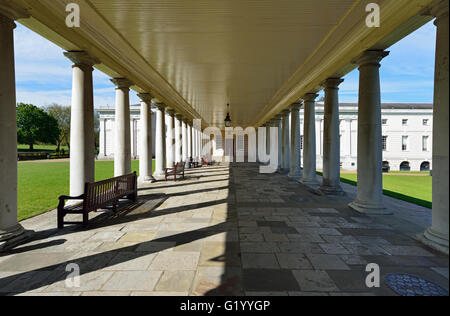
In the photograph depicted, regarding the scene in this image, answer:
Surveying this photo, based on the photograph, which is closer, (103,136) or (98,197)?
(98,197)

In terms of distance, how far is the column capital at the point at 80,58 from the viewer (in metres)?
9.31

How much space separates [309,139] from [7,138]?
15915 mm

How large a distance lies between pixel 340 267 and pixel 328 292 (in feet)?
3.56

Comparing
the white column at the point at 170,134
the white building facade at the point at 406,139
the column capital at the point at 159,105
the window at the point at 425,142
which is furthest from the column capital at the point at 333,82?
the window at the point at 425,142

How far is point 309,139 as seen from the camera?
54.7 ft

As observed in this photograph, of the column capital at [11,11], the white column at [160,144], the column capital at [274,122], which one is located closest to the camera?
the column capital at [11,11]

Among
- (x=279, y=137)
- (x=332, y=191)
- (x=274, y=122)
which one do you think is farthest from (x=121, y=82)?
(x=274, y=122)

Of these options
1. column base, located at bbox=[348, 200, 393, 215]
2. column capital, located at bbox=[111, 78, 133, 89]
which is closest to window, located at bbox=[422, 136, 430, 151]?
column base, located at bbox=[348, 200, 393, 215]

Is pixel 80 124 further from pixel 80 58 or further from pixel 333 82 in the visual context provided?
pixel 333 82

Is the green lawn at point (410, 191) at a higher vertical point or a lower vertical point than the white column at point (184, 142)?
lower

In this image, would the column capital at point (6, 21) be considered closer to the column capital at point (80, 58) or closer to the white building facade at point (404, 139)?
the column capital at point (80, 58)

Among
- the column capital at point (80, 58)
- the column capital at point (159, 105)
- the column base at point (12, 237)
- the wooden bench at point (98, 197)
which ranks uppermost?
the column capital at point (159, 105)

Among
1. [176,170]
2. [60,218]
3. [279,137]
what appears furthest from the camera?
[279,137]

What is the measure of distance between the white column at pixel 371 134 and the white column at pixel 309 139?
6.74 m
